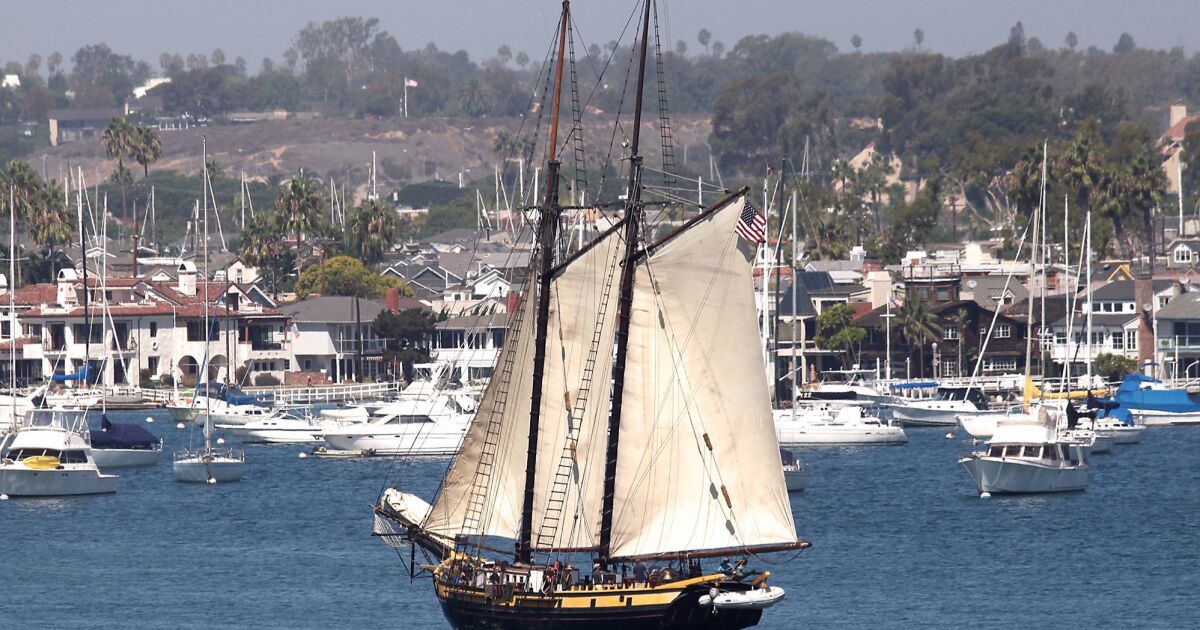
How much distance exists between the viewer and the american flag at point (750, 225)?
46.6 meters

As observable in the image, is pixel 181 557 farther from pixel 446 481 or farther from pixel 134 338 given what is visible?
pixel 134 338

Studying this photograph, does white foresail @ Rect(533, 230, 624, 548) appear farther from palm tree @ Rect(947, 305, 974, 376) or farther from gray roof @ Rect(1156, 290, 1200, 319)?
gray roof @ Rect(1156, 290, 1200, 319)

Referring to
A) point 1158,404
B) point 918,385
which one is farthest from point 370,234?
point 1158,404

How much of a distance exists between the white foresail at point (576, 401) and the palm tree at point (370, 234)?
126m

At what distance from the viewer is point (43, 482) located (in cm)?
7675

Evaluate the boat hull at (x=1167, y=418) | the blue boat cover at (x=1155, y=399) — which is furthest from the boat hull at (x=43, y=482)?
the boat hull at (x=1167, y=418)

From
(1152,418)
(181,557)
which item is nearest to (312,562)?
(181,557)

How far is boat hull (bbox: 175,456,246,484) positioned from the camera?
84.8 m

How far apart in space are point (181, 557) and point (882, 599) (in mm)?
21251

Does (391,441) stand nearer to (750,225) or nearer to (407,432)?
(407,432)

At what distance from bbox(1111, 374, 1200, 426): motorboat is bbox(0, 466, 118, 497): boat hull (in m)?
60.3

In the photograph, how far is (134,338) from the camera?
14400 cm

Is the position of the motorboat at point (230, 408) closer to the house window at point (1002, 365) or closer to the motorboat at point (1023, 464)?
the motorboat at point (1023, 464)

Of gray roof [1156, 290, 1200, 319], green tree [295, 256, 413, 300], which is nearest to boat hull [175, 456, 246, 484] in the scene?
gray roof [1156, 290, 1200, 319]
